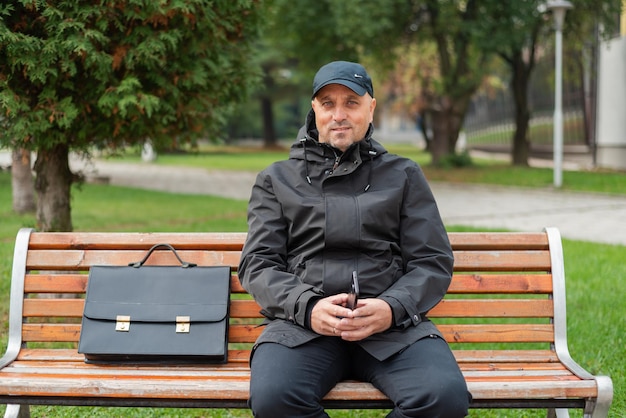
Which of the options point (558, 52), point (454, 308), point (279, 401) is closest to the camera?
point (279, 401)

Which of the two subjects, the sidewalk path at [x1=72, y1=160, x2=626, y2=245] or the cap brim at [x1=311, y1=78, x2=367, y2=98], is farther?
the sidewalk path at [x1=72, y1=160, x2=626, y2=245]

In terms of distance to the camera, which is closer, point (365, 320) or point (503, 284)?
point (365, 320)

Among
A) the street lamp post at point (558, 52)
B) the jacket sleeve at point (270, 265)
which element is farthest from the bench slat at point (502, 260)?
the street lamp post at point (558, 52)

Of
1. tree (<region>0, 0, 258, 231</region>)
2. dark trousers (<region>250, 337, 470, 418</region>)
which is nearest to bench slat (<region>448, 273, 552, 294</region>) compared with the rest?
dark trousers (<region>250, 337, 470, 418</region>)

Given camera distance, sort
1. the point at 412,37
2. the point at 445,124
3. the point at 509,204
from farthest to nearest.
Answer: the point at 445,124, the point at 412,37, the point at 509,204

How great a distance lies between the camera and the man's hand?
334 cm

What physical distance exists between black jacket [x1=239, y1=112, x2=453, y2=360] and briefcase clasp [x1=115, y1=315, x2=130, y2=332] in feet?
1.80

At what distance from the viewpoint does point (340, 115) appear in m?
3.72

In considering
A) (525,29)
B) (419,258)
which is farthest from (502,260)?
(525,29)

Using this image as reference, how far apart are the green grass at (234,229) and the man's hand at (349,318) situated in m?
1.36

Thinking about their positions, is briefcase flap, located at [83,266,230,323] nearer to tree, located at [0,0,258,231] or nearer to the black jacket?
the black jacket

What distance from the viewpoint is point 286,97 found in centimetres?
5000

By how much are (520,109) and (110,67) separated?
24.3 meters

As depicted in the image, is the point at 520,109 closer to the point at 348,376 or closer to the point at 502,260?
the point at 502,260
